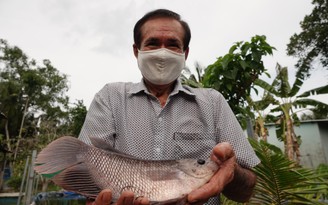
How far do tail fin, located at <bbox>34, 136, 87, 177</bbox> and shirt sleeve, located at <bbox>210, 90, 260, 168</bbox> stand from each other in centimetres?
102

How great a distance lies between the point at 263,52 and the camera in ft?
19.8

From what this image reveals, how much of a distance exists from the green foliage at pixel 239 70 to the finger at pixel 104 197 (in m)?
5.02

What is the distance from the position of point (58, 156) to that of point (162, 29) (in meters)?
1.27

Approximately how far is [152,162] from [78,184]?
0.40 m

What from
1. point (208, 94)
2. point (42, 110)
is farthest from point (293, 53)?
point (42, 110)

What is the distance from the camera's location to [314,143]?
16938 mm

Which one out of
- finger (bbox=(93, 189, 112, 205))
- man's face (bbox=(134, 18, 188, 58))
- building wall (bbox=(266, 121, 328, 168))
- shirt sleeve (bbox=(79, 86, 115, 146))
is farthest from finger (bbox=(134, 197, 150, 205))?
building wall (bbox=(266, 121, 328, 168))

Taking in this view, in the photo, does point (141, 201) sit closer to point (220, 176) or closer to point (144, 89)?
point (220, 176)

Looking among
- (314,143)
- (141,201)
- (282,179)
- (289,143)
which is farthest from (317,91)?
(314,143)

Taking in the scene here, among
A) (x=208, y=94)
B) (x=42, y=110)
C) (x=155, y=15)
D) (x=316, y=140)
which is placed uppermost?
(x=42, y=110)

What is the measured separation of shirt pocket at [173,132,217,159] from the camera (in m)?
1.90

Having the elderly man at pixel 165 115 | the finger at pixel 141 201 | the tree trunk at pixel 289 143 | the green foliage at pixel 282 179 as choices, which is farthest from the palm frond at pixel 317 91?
the finger at pixel 141 201

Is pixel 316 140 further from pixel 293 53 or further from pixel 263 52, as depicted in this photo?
pixel 263 52

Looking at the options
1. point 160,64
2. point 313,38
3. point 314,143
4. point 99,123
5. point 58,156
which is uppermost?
point 313,38
